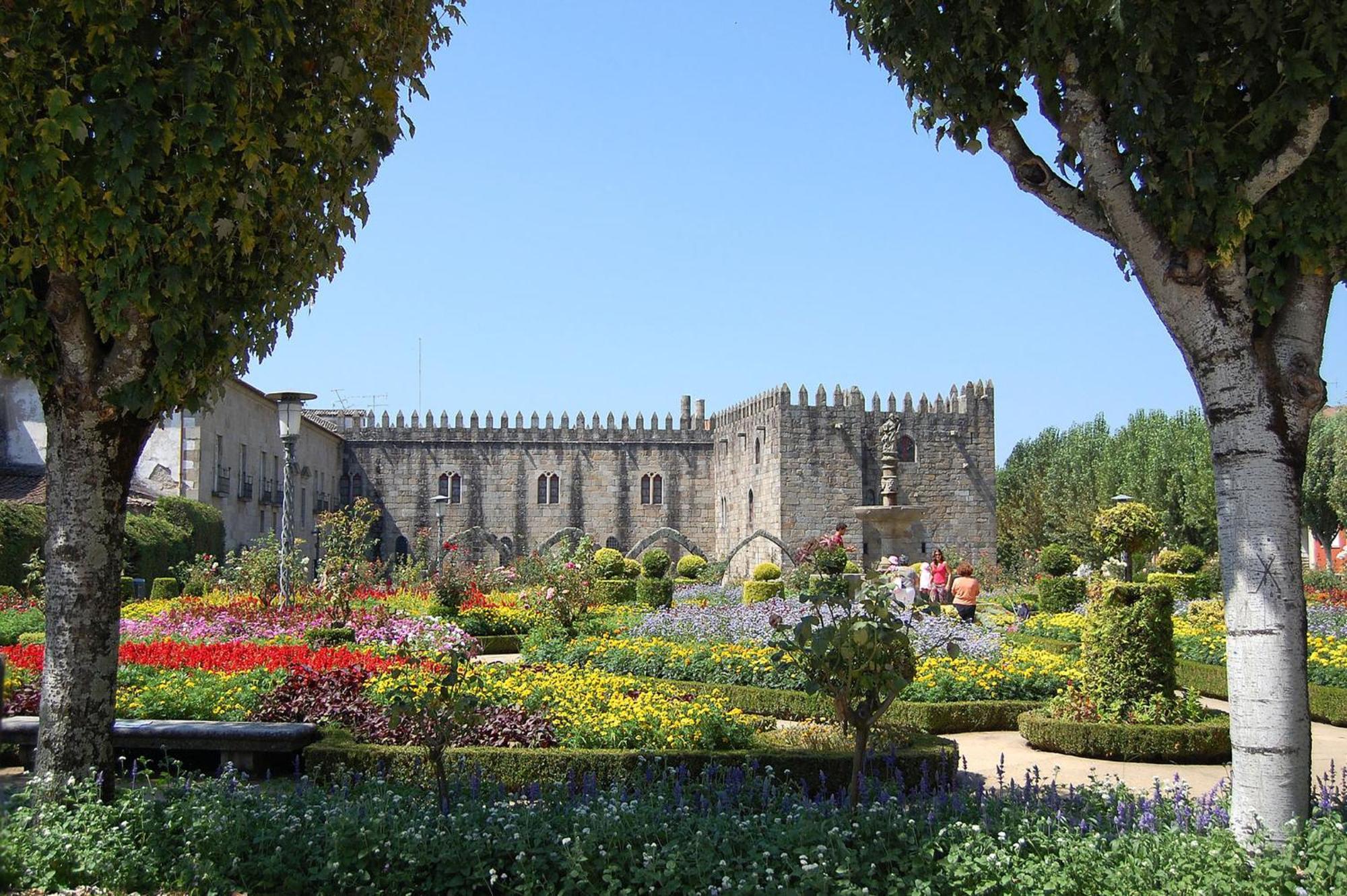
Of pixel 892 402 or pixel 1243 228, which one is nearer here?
pixel 1243 228

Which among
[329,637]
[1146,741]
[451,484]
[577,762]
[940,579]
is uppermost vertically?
[451,484]

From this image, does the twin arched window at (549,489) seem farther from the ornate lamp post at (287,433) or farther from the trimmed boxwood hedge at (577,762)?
the trimmed boxwood hedge at (577,762)

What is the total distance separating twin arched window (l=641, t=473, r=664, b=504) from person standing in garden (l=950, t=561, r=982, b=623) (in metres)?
22.4

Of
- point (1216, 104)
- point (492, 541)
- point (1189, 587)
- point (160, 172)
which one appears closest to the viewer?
point (1216, 104)

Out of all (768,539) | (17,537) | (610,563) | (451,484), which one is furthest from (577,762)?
(451,484)

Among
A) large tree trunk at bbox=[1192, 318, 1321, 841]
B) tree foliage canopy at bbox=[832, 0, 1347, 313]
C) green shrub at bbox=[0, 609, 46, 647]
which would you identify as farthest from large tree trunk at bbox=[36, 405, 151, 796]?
green shrub at bbox=[0, 609, 46, 647]

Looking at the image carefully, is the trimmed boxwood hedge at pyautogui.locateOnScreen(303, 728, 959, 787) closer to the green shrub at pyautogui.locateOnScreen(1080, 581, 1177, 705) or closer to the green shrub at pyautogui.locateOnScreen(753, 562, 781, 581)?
the green shrub at pyautogui.locateOnScreen(1080, 581, 1177, 705)

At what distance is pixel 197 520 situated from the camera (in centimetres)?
2353

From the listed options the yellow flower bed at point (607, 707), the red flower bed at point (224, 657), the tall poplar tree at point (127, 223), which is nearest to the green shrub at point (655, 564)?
the red flower bed at point (224, 657)

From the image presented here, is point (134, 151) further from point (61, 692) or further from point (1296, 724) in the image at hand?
point (1296, 724)

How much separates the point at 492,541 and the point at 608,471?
4.39m

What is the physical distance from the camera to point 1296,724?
426cm

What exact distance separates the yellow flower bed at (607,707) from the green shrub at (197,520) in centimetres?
1619

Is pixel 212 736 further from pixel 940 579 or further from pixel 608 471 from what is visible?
pixel 608 471
